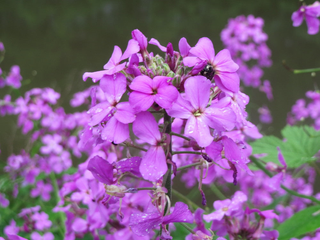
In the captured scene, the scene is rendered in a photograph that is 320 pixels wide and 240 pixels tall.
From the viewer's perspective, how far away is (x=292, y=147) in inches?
41.6

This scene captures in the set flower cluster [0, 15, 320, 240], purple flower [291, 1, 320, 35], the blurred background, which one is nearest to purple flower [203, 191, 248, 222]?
flower cluster [0, 15, 320, 240]

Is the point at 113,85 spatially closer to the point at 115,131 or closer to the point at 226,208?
the point at 115,131

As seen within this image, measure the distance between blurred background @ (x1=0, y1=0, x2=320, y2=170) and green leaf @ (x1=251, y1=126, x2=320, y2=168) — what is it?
50.6 inches

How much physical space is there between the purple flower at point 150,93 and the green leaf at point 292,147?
634 mm

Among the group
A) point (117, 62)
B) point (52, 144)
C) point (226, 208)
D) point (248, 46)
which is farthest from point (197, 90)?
point (248, 46)

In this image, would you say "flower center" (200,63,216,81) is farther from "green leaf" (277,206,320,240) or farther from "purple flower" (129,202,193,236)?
"green leaf" (277,206,320,240)

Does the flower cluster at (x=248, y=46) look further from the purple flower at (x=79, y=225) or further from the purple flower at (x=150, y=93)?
the purple flower at (x=150, y=93)

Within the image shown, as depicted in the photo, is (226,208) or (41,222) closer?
(226,208)

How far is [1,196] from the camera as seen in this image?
116 centimetres

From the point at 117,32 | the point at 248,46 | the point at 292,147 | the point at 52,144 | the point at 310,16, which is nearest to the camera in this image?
the point at 310,16

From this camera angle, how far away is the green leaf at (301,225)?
72 centimetres

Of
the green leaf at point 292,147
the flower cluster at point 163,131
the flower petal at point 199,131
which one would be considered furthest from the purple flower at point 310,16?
the flower petal at point 199,131

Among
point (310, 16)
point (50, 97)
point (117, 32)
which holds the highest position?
point (117, 32)

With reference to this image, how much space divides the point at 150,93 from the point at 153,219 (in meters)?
0.17
